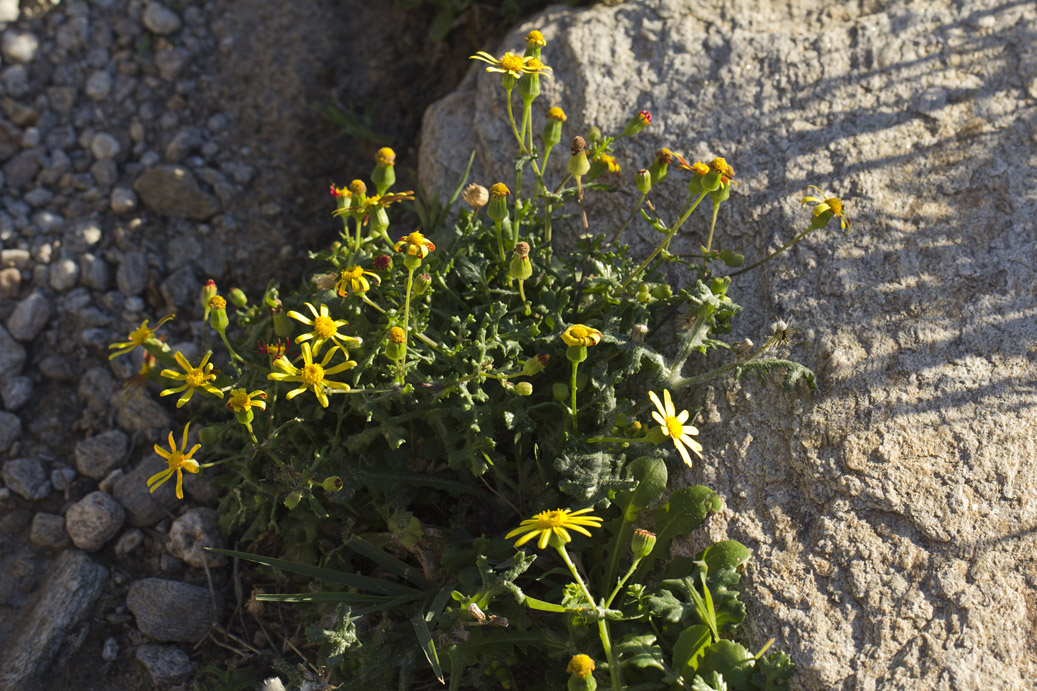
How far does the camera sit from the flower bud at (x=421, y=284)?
2.73 m

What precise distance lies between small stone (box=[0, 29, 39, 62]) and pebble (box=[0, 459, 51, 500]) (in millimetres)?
2176

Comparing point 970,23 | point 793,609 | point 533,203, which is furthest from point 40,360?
point 970,23

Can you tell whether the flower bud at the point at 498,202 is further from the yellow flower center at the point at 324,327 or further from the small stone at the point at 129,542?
the small stone at the point at 129,542

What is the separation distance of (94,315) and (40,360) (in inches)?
11.6

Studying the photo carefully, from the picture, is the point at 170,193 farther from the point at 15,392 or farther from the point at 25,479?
the point at 25,479

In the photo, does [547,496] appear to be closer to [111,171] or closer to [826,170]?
[826,170]

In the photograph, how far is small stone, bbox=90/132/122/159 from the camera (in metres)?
4.09

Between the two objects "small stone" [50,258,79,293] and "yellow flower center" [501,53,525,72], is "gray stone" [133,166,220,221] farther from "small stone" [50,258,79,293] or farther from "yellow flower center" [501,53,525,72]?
"yellow flower center" [501,53,525,72]

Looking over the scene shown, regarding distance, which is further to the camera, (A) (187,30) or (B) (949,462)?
(A) (187,30)

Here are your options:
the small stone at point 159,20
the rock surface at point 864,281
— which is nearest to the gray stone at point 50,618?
the rock surface at point 864,281

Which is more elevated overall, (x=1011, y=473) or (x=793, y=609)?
(x=1011, y=473)

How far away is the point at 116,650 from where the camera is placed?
2951mm

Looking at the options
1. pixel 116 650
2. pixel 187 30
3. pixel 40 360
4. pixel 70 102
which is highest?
pixel 187 30

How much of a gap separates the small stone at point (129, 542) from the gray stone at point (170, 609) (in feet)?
0.56
